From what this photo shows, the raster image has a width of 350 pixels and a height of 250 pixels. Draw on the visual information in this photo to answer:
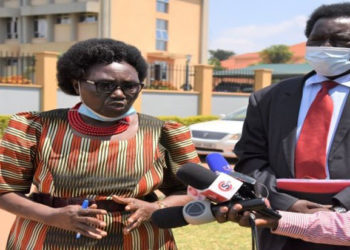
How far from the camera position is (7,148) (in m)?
2.19

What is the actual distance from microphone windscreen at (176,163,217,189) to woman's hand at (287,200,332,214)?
0.61 meters

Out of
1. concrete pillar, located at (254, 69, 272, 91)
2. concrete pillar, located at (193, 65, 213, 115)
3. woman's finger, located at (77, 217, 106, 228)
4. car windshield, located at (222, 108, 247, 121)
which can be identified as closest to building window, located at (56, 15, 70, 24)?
concrete pillar, located at (254, 69, 272, 91)

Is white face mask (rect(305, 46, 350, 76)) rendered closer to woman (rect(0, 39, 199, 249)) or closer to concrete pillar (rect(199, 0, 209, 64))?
woman (rect(0, 39, 199, 249))

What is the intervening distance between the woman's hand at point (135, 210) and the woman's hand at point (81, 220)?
4.3 inches

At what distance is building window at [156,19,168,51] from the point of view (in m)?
30.5

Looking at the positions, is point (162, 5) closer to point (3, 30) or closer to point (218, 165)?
point (3, 30)

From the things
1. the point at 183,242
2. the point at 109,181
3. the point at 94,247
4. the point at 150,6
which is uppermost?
the point at 150,6

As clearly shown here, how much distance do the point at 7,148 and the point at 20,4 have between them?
31.0 m

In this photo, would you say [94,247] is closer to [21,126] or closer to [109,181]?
[109,181]

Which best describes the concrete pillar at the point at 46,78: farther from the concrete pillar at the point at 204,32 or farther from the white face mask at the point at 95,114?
the concrete pillar at the point at 204,32

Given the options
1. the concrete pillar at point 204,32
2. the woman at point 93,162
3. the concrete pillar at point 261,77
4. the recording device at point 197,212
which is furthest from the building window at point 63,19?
the recording device at point 197,212

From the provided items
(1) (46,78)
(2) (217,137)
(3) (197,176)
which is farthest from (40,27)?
(3) (197,176)

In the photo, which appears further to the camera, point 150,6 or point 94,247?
point 150,6

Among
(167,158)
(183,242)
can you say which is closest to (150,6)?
(183,242)
